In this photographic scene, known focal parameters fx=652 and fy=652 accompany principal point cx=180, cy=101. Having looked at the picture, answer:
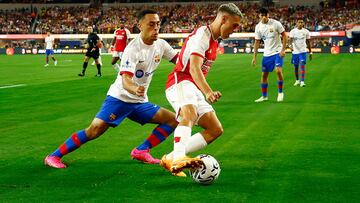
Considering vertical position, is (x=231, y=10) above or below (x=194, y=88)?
above

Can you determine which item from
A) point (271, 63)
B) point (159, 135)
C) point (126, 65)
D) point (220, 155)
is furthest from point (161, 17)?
point (126, 65)

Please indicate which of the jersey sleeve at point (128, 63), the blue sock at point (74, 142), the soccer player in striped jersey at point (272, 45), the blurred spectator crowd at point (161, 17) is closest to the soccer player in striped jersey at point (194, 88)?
the jersey sleeve at point (128, 63)

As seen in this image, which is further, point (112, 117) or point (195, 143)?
point (112, 117)

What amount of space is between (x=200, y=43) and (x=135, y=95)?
54.4 inches

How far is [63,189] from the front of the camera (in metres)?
7.48

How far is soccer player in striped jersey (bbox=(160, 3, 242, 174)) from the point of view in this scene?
7.76 meters

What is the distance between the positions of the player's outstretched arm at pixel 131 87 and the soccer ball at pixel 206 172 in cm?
112

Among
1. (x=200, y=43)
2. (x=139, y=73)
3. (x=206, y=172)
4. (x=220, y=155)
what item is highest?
Answer: (x=200, y=43)

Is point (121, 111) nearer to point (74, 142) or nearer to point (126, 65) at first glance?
point (126, 65)

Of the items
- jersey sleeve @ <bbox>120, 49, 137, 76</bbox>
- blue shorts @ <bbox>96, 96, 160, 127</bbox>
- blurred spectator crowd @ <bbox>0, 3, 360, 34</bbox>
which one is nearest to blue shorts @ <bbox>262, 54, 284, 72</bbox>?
blue shorts @ <bbox>96, 96, 160, 127</bbox>

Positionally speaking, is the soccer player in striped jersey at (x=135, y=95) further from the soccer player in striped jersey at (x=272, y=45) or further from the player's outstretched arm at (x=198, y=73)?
the soccer player in striped jersey at (x=272, y=45)

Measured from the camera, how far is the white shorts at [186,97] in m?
8.05

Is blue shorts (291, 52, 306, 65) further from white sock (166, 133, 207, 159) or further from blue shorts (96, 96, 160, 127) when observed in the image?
white sock (166, 133, 207, 159)

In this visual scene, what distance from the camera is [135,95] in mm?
8766
